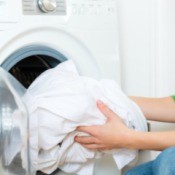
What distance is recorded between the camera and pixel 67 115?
966mm

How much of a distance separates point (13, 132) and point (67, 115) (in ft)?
0.50

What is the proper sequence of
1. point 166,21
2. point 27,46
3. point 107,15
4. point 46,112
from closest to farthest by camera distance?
point 46,112 → point 27,46 → point 107,15 → point 166,21

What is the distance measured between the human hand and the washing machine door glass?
15 cm

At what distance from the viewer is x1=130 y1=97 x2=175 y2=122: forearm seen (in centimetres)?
122

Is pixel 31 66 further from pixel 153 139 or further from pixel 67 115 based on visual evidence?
pixel 153 139

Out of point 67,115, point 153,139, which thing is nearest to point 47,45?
point 67,115

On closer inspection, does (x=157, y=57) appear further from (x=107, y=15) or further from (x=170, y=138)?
(x=170, y=138)

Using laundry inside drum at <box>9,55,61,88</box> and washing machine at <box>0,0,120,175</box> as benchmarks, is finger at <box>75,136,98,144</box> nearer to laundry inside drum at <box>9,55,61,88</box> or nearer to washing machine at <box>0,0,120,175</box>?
washing machine at <box>0,0,120,175</box>

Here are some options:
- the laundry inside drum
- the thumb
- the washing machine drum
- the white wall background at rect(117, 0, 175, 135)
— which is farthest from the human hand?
the white wall background at rect(117, 0, 175, 135)

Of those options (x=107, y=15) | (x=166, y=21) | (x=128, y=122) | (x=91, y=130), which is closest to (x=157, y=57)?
(x=166, y=21)

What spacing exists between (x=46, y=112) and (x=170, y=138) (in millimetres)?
332

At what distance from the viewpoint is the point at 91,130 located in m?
1.02

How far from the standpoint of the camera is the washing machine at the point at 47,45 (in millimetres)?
1003

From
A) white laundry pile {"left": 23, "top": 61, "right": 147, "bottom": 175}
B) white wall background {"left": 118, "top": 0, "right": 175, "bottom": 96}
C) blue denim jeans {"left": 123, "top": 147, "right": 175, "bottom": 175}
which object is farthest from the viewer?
white wall background {"left": 118, "top": 0, "right": 175, "bottom": 96}
